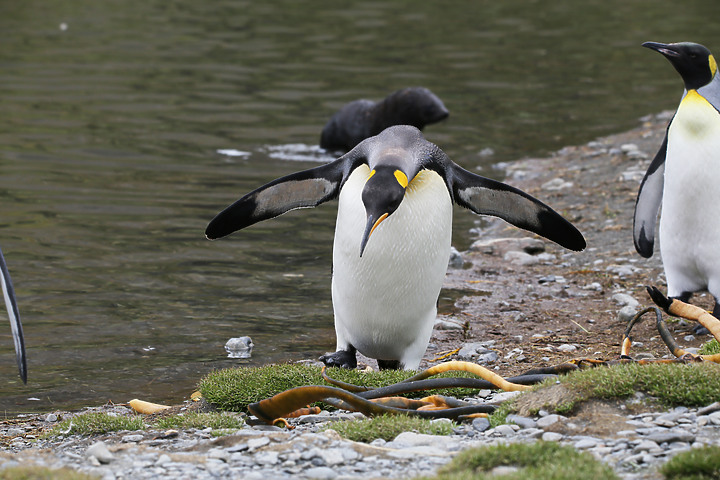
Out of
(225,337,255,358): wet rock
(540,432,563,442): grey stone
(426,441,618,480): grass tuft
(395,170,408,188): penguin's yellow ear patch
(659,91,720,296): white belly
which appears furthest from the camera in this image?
(225,337,255,358): wet rock

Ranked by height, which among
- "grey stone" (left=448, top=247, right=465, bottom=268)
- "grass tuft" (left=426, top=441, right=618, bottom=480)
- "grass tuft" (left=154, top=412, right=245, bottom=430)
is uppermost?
"grass tuft" (left=426, top=441, right=618, bottom=480)

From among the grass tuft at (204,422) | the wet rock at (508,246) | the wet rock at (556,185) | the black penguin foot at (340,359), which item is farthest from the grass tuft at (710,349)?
the wet rock at (556,185)

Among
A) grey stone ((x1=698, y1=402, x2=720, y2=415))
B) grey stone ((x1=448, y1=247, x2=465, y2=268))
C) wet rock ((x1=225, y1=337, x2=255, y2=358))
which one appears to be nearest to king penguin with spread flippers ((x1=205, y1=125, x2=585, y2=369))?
wet rock ((x1=225, y1=337, x2=255, y2=358))

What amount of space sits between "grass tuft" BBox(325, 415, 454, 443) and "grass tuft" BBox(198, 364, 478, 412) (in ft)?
2.11

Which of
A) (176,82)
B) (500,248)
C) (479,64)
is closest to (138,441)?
(500,248)

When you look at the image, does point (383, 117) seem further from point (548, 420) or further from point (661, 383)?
point (548, 420)

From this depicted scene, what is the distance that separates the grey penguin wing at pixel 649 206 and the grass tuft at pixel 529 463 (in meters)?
4.01

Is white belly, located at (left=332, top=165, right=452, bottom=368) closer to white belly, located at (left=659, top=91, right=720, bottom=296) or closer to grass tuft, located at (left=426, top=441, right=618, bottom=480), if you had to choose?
white belly, located at (left=659, top=91, right=720, bottom=296)

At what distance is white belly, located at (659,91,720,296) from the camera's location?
257 inches

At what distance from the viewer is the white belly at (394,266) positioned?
17.8 ft

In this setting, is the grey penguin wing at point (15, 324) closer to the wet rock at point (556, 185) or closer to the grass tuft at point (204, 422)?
the grass tuft at point (204, 422)

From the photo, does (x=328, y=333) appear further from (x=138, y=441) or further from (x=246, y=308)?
(x=138, y=441)

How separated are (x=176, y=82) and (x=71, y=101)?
2.40m

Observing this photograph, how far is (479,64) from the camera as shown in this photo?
66.2 ft
